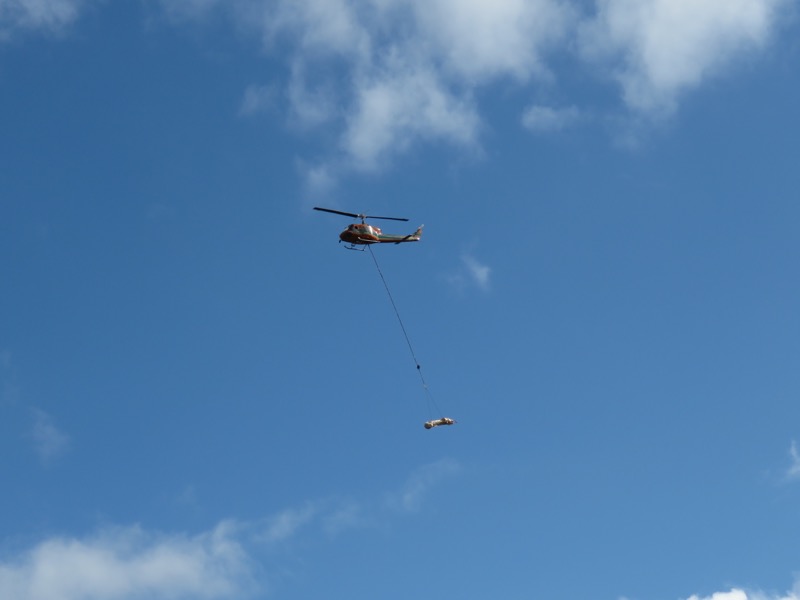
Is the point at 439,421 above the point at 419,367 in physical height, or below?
below

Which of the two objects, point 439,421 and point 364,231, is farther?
point 364,231

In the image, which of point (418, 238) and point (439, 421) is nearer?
point (439, 421)

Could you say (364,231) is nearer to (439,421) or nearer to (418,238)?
(418,238)

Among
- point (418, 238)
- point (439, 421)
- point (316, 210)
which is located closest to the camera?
point (439, 421)

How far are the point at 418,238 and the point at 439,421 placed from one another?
20.5m

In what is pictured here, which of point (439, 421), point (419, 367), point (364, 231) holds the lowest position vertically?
point (439, 421)

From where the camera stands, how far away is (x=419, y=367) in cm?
8275

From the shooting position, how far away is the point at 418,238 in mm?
92750

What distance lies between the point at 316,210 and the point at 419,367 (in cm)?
1516

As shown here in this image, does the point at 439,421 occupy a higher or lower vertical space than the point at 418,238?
lower

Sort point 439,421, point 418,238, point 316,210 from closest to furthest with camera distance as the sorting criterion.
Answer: point 439,421, point 316,210, point 418,238

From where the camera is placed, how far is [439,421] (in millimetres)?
78438

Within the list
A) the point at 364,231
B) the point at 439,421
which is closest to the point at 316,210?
the point at 364,231

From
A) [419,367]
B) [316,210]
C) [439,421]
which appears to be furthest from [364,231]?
[439,421]
